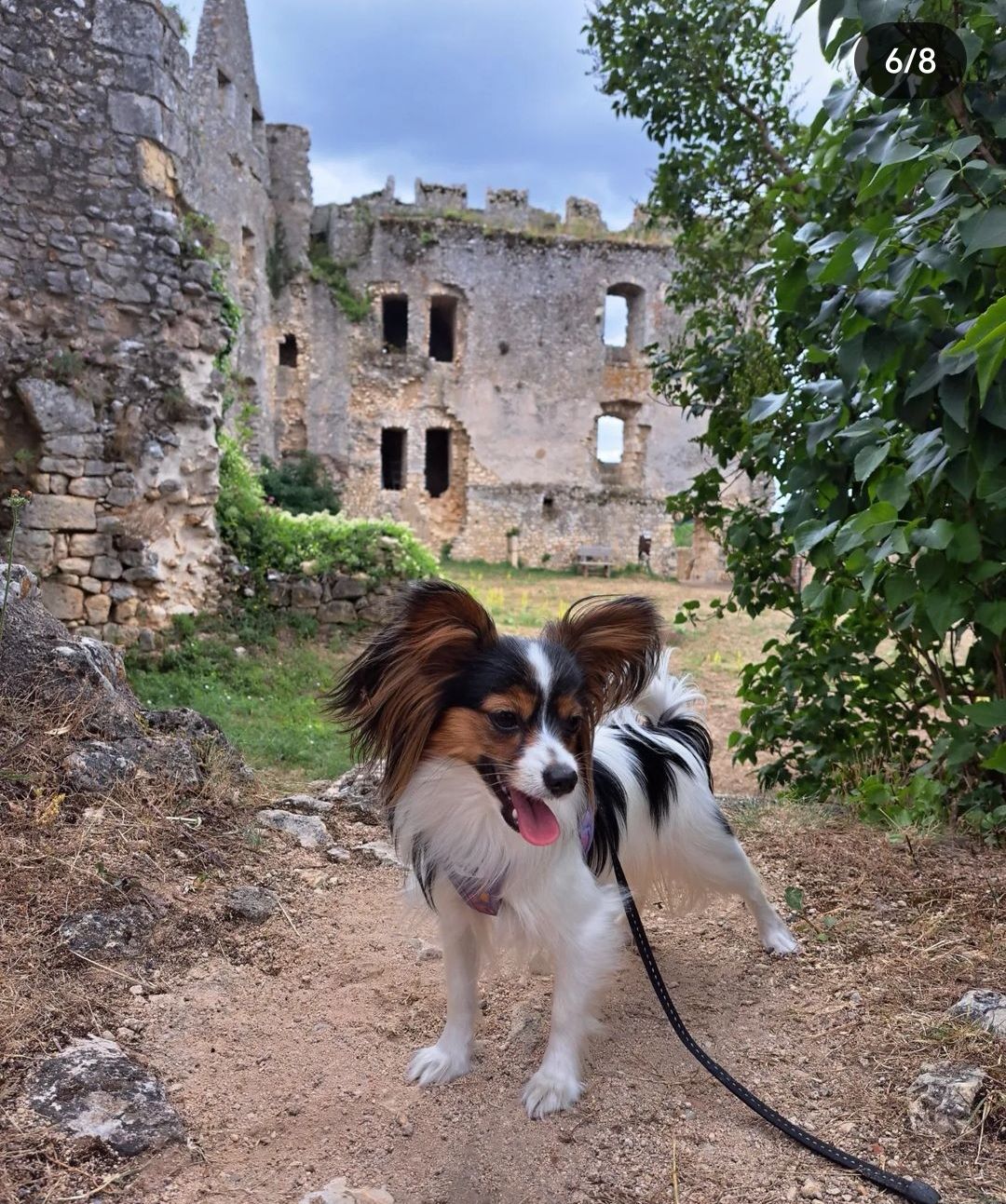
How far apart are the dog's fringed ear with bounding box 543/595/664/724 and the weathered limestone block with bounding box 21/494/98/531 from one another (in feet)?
21.6

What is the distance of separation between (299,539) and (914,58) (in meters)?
8.69

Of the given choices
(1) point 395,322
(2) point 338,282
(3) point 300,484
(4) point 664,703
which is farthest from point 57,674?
(1) point 395,322

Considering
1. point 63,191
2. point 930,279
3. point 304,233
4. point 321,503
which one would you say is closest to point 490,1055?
point 930,279

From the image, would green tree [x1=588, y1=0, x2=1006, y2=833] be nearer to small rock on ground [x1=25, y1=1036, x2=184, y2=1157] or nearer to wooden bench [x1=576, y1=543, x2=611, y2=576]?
small rock on ground [x1=25, y1=1036, x2=184, y2=1157]

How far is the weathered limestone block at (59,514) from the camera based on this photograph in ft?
25.0

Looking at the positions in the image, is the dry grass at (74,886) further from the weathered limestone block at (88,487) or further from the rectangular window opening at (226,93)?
the rectangular window opening at (226,93)

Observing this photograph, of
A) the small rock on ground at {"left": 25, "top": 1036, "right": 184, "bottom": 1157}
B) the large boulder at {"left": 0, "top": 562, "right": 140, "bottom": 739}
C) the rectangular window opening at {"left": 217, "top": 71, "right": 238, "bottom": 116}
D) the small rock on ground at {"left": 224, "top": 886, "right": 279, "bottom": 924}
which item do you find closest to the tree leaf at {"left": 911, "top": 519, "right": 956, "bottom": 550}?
the small rock on ground at {"left": 25, "top": 1036, "right": 184, "bottom": 1157}

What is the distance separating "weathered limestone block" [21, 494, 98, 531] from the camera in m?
7.63

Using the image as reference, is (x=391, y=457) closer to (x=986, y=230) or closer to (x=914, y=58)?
(x=914, y=58)

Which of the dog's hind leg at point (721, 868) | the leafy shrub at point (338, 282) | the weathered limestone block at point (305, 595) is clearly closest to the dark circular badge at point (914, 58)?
the dog's hind leg at point (721, 868)

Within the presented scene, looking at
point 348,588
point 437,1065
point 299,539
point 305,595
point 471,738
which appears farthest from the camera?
point 348,588

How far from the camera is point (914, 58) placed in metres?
2.24

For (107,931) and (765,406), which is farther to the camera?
(765,406)

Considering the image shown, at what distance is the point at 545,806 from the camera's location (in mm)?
2307
